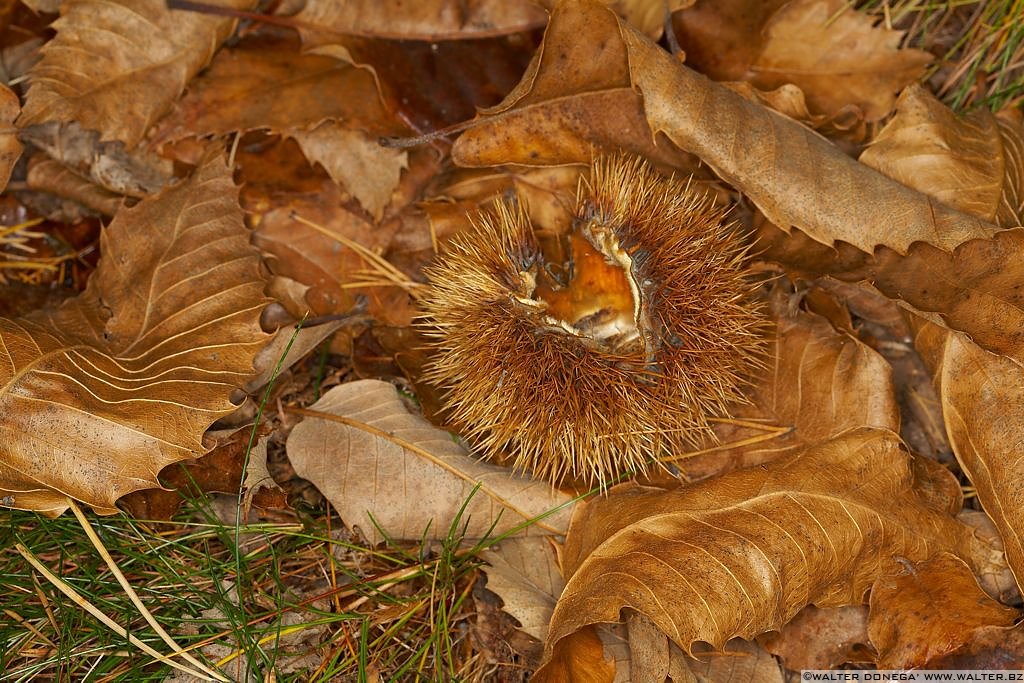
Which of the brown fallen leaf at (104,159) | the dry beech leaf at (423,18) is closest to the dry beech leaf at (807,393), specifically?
the dry beech leaf at (423,18)

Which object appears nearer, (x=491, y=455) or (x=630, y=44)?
(x=630, y=44)

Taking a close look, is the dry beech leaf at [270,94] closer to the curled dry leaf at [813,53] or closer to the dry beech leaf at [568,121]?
the dry beech leaf at [568,121]

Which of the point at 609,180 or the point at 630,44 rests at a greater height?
the point at 630,44

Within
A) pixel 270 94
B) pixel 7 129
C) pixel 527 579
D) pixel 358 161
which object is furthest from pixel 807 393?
pixel 7 129

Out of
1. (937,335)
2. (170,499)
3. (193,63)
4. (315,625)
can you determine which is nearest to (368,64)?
(193,63)

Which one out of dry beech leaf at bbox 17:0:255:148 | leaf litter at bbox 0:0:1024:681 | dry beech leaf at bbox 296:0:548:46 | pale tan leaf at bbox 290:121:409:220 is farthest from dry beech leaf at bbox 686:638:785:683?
dry beech leaf at bbox 17:0:255:148

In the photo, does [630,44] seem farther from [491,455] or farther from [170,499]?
[170,499]

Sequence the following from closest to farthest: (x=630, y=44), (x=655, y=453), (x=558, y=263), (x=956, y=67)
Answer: (x=630, y=44), (x=655, y=453), (x=558, y=263), (x=956, y=67)
